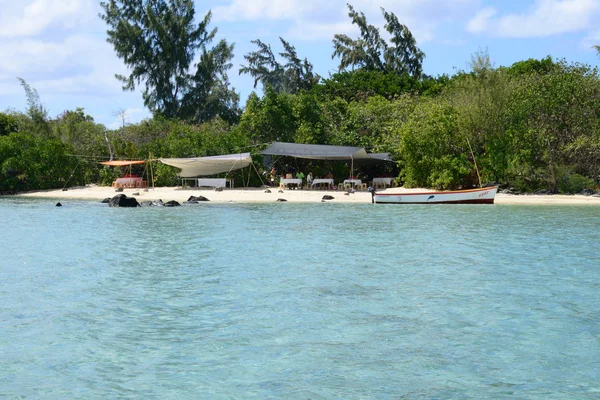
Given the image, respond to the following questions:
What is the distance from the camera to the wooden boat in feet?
95.2

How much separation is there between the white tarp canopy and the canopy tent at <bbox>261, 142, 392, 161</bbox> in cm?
160

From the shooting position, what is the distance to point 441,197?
29453 millimetres

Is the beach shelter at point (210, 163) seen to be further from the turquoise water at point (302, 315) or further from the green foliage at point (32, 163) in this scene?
the turquoise water at point (302, 315)

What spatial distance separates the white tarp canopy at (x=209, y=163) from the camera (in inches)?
1414

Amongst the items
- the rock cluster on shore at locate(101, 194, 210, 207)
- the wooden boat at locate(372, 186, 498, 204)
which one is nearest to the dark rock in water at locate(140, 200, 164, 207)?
the rock cluster on shore at locate(101, 194, 210, 207)

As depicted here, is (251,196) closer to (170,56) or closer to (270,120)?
(270,120)

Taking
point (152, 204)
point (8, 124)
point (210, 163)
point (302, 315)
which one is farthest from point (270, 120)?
point (302, 315)

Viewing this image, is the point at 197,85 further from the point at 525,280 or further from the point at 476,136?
the point at 525,280

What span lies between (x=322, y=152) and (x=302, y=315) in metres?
26.1

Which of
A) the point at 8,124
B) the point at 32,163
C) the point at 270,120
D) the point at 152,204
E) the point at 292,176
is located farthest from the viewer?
the point at 8,124

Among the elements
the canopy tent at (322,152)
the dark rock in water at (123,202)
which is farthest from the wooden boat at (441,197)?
the dark rock in water at (123,202)

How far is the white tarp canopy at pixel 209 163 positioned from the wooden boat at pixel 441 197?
9.27 metres

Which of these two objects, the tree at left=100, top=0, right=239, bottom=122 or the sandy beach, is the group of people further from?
Answer: the tree at left=100, top=0, right=239, bottom=122

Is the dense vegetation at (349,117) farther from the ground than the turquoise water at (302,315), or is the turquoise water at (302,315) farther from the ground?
the dense vegetation at (349,117)
